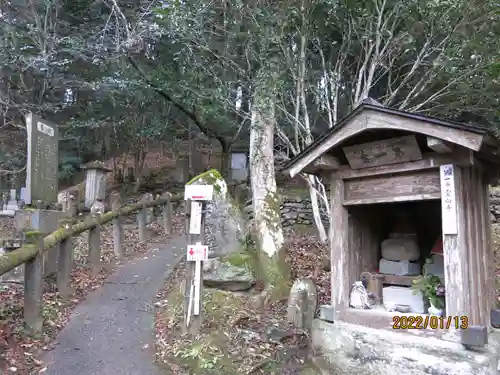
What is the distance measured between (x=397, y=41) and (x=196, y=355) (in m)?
7.47

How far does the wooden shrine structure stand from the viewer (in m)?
4.31

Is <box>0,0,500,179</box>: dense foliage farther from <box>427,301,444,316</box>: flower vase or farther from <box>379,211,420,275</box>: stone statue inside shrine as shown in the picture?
<box>427,301,444,316</box>: flower vase

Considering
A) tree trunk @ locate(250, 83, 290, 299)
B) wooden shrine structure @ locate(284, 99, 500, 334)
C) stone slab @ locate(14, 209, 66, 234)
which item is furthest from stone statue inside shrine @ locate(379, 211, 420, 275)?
stone slab @ locate(14, 209, 66, 234)

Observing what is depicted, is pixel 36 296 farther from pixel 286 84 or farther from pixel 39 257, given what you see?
pixel 286 84

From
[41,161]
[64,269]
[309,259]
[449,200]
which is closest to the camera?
[449,200]

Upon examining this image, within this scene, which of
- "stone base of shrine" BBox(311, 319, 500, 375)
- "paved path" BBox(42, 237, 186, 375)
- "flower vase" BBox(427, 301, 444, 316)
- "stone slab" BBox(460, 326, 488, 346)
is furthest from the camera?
"paved path" BBox(42, 237, 186, 375)

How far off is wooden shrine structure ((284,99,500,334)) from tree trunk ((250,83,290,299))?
1.58 metres

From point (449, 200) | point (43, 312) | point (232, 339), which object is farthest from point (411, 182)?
point (43, 312)

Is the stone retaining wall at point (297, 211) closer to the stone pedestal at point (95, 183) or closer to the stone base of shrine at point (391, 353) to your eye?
the stone pedestal at point (95, 183)

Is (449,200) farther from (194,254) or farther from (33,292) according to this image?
(33,292)

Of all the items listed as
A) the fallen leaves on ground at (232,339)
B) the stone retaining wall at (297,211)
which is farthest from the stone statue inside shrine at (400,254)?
the stone retaining wall at (297,211)
